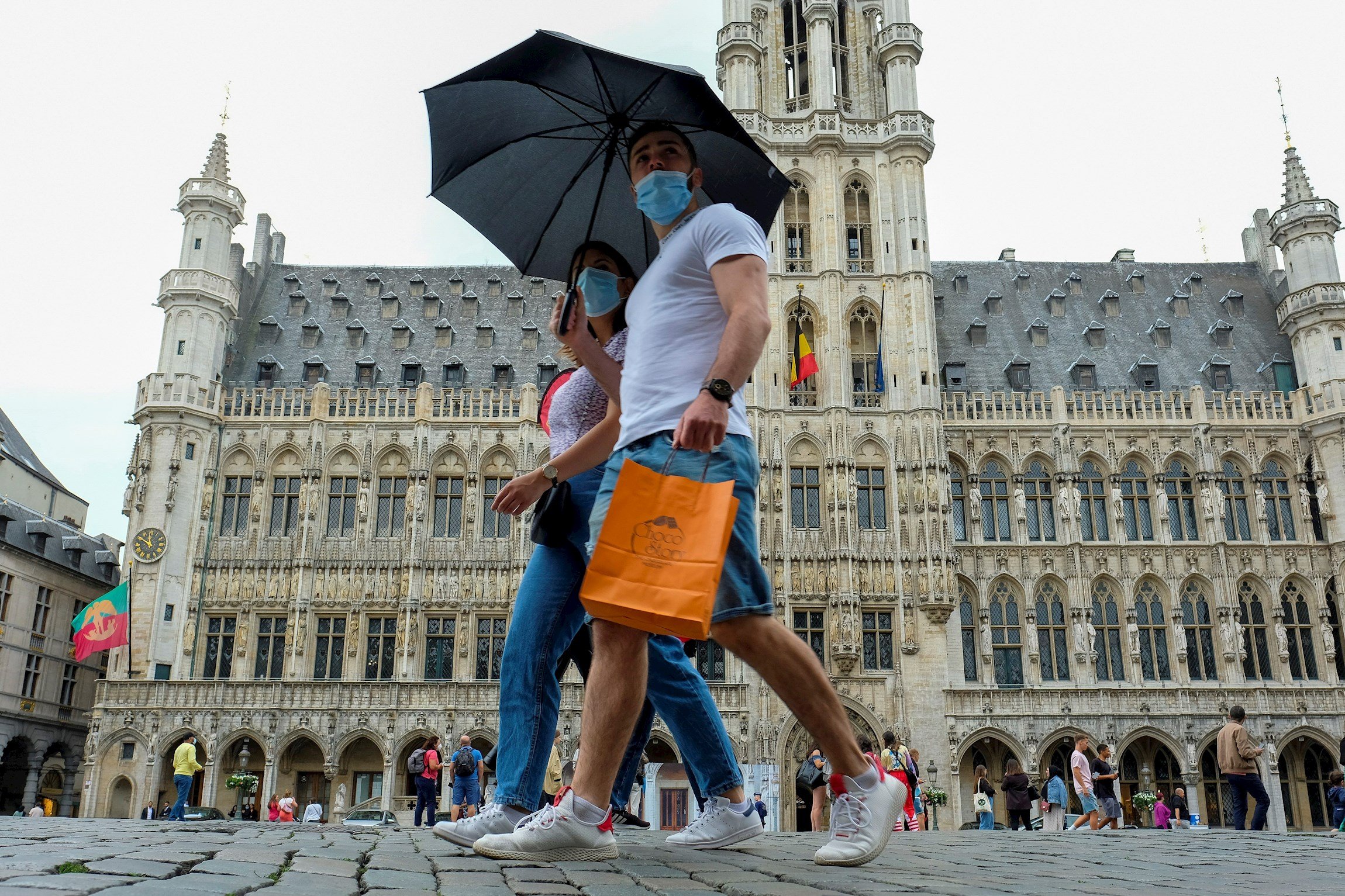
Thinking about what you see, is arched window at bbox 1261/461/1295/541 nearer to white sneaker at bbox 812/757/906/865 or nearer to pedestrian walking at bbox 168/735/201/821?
pedestrian walking at bbox 168/735/201/821

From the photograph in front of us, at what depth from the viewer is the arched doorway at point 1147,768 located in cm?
2942

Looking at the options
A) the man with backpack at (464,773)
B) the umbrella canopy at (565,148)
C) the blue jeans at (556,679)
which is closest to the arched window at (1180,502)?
the man with backpack at (464,773)

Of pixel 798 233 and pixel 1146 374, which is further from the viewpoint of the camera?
pixel 1146 374

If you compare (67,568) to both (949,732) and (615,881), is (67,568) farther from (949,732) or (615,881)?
(615,881)

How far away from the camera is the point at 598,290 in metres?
5.03

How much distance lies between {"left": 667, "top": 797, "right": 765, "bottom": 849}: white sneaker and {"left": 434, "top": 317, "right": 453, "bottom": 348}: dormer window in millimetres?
32298

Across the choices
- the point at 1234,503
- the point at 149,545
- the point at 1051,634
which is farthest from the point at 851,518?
the point at 149,545

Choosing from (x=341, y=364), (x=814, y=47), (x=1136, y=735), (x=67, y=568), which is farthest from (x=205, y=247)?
(x=1136, y=735)

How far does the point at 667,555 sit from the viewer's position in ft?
12.1

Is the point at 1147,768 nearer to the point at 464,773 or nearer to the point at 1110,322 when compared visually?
the point at 1110,322

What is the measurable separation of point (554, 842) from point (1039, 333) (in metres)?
35.2

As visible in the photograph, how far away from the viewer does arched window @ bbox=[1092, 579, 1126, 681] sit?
3041 cm

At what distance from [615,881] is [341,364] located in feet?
110

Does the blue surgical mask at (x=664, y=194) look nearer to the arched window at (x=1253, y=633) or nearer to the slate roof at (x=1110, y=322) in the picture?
the arched window at (x=1253, y=633)
